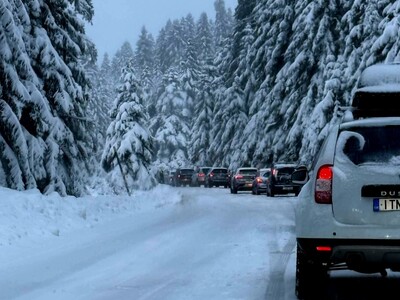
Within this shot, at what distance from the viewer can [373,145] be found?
23.3 feet

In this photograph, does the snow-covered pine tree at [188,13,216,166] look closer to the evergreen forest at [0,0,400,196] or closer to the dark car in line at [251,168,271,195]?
the evergreen forest at [0,0,400,196]

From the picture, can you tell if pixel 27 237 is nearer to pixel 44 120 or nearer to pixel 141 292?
pixel 141 292

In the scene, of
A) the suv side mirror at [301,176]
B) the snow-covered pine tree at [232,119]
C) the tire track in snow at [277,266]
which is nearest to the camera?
the tire track in snow at [277,266]

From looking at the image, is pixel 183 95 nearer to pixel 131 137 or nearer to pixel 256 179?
pixel 131 137

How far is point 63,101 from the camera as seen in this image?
22609 millimetres

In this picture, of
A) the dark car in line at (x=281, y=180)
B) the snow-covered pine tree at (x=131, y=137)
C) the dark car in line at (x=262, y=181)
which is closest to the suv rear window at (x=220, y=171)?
the snow-covered pine tree at (x=131, y=137)

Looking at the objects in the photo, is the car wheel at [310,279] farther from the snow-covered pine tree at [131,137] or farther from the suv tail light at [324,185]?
the snow-covered pine tree at [131,137]

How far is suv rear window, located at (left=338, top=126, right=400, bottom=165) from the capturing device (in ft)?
23.1

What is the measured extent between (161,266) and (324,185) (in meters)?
3.99

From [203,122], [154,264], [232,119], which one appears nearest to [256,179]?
[232,119]

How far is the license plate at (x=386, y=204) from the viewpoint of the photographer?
6.78 metres

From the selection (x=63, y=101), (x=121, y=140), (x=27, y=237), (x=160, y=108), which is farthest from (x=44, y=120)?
(x=160, y=108)

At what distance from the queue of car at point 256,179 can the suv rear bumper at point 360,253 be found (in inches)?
492

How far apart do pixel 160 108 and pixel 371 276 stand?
77550 millimetres
